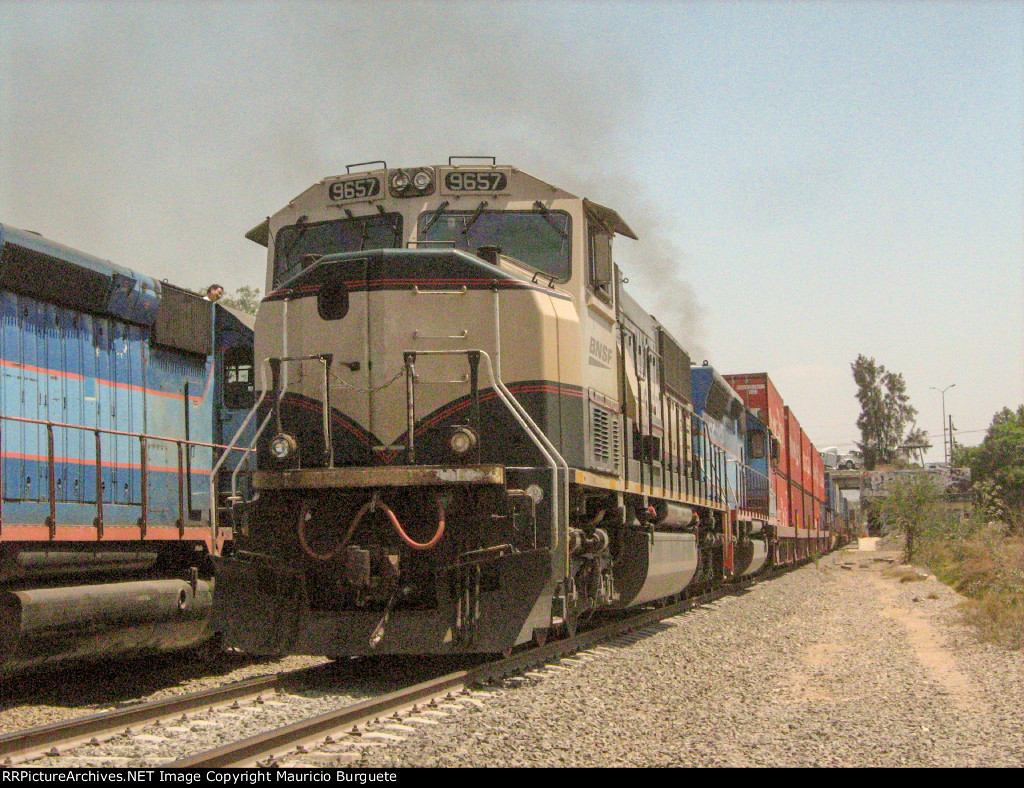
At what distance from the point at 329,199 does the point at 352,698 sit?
150 inches

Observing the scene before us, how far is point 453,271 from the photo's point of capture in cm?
763

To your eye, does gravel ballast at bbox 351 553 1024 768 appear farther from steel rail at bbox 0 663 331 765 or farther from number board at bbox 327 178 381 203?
number board at bbox 327 178 381 203

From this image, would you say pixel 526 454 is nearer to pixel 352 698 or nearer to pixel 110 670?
pixel 352 698

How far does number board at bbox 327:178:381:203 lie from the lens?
8.36 m

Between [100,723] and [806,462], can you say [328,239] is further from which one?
[806,462]

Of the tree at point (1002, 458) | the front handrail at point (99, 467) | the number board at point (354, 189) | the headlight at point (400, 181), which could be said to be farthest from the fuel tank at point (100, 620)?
the tree at point (1002, 458)

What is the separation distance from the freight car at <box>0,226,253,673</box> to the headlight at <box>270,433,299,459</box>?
4.64 feet

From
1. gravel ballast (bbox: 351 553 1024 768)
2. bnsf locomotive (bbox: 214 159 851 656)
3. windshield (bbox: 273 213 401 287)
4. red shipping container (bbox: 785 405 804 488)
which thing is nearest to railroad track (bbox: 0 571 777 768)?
gravel ballast (bbox: 351 553 1024 768)

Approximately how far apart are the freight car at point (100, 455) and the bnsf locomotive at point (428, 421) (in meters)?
0.94

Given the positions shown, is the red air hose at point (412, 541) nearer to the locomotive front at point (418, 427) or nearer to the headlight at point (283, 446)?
the locomotive front at point (418, 427)

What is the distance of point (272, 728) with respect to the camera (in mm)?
5730

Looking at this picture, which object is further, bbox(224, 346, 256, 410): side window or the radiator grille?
bbox(224, 346, 256, 410): side window

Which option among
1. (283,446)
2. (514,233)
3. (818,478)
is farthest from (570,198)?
(818,478)

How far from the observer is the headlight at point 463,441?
7199mm
